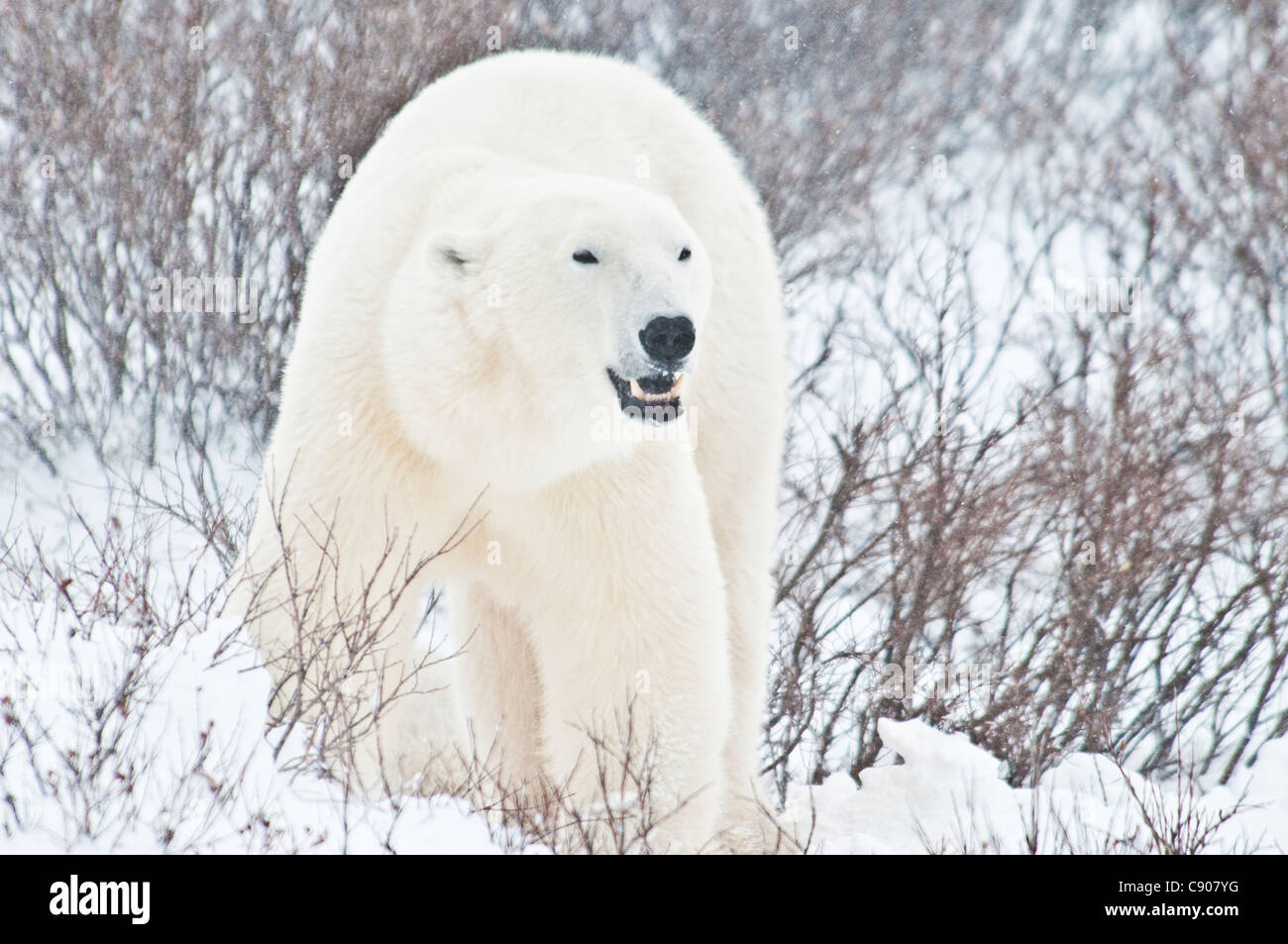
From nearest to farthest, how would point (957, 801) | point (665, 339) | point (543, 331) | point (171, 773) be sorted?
point (171, 773) < point (665, 339) < point (543, 331) < point (957, 801)

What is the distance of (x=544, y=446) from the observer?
3.31 metres

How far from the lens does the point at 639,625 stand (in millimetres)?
3457

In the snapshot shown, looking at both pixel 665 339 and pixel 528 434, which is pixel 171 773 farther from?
pixel 665 339

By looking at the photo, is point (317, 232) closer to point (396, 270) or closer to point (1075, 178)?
point (396, 270)

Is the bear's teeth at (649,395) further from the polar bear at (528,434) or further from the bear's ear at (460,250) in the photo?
the bear's ear at (460,250)

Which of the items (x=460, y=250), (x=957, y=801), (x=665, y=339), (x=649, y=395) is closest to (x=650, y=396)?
(x=649, y=395)

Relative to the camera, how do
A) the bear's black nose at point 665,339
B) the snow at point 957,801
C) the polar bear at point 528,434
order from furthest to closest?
the snow at point 957,801
the polar bear at point 528,434
the bear's black nose at point 665,339

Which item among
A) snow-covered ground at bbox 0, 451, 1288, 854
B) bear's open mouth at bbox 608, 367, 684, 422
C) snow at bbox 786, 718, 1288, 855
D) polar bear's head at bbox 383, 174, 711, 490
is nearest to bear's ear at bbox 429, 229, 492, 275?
polar bear's head at bbox 383, 174, 711, 490

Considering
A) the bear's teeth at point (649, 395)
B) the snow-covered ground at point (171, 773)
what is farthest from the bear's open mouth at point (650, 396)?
the snow-covered ground at point (171, 773)

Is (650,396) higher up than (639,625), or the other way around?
(650,396)

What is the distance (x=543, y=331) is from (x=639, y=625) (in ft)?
2.46

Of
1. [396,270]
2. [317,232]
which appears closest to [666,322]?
[396,270]

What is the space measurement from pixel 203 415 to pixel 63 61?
2136 mm

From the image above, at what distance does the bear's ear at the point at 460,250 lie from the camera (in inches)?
128
